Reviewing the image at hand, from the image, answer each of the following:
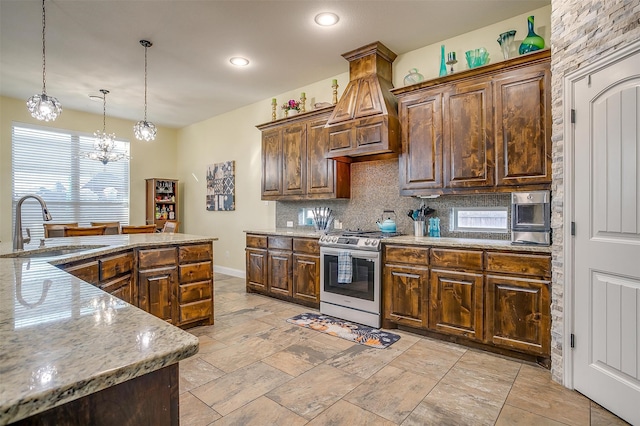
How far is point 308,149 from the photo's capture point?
4.41 meters

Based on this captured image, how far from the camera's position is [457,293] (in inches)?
115

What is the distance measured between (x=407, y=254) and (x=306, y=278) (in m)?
1.39

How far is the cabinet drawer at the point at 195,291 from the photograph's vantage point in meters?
3.26

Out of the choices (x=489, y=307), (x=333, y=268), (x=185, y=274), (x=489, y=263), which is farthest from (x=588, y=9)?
(x=185, y=274)

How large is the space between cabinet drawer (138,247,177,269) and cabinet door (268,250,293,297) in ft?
4.82

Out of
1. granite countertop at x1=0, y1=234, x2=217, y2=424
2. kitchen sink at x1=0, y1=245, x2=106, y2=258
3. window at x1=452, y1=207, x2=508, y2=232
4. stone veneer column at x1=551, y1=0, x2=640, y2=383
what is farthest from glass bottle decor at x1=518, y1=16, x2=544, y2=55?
kitchen sink at x1=0, y1=245, x2=106, y2=258

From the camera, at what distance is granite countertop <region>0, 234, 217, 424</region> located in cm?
53

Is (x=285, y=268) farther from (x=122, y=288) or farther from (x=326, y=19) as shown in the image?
(x=326, y=19)

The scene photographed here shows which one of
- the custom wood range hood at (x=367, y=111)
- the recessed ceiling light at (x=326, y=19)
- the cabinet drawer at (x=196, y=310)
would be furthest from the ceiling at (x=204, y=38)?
the cabinet drawer at (x=196, y=310)

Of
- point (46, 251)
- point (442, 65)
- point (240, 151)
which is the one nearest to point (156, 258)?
point (46, 251)

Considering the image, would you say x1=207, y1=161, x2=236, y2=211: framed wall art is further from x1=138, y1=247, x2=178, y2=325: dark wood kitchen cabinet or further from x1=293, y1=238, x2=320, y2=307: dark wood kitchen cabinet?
x1=138, y1=247, x2=178, y2=325: dark wood kitchen cabinet

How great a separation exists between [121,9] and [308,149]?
7.73 feet

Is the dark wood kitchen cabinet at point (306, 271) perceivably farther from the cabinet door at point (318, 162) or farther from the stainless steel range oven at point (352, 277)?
the cabinet door at point (318, 162)

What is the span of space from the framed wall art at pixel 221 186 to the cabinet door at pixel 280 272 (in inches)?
76.6
